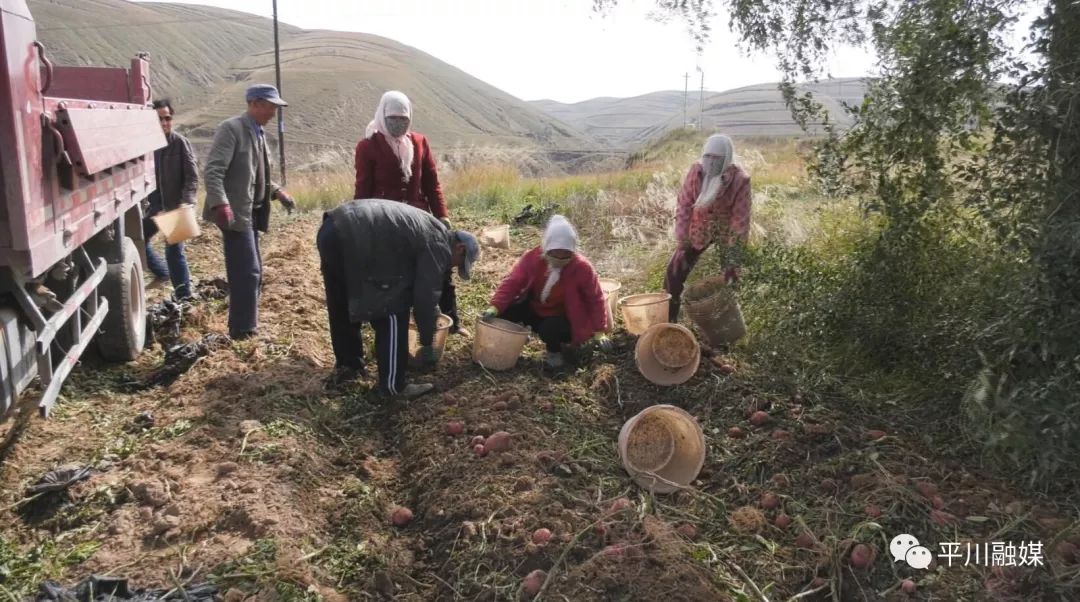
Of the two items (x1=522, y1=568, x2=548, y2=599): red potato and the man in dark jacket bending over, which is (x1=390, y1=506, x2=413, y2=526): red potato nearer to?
(x1=522, y1=568, x2=548, y2=599): red potato

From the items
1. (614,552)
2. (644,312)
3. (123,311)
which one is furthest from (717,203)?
(123,311)

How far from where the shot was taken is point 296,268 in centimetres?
729

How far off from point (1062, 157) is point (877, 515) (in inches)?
70.1

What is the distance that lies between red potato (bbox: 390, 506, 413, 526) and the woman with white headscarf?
279cm

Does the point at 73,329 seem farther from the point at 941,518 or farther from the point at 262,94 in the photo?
the point at 941,518

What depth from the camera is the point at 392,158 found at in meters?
5.12

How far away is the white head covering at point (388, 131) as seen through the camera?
4.95 m

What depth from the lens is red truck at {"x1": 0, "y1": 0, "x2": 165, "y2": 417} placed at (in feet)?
8.98

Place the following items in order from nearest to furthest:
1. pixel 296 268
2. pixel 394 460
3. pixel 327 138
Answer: pixel 394 460 → pixel 296 268 → pixel 327 138

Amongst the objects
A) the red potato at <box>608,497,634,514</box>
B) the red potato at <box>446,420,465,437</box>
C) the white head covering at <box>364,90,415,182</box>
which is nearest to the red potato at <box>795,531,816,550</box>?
the red potato at <box>608,497,634,514</box>

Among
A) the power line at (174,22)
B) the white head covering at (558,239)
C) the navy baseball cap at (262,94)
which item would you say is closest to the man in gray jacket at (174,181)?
the navy baseball cap at (262,94)

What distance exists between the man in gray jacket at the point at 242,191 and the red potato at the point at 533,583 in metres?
3.28

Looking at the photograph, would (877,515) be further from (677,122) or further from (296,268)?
(677,122)

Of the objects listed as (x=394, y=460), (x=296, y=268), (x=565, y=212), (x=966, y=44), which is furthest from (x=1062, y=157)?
(x=565, y=212)
